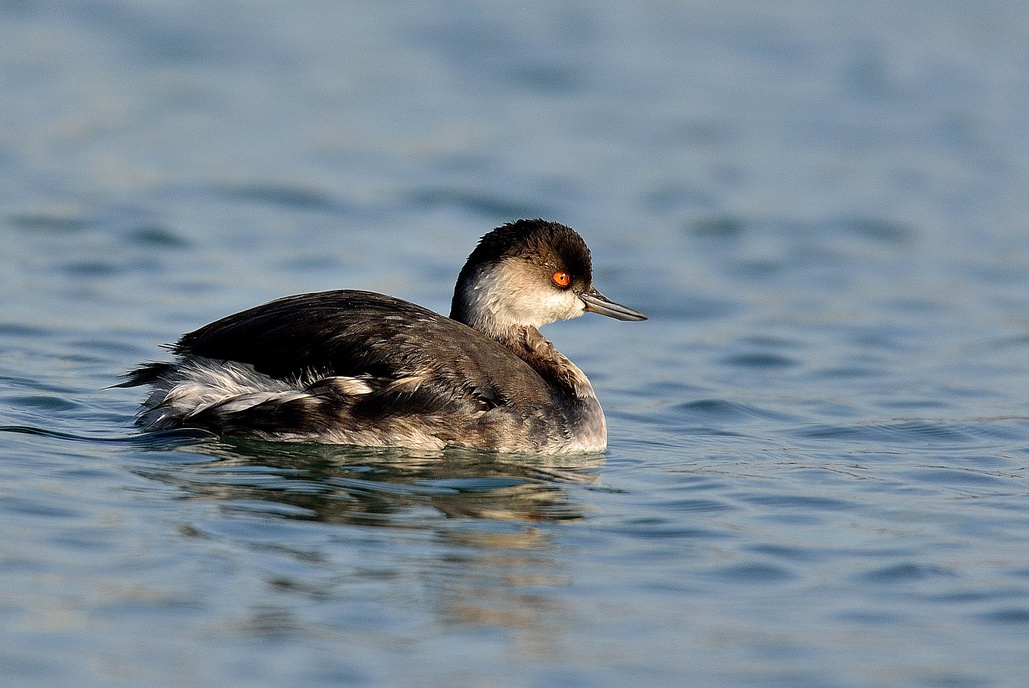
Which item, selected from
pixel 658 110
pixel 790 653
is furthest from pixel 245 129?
pixel 790 653

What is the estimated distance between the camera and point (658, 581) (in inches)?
238

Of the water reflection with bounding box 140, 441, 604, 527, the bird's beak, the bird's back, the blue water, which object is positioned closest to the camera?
the blue water

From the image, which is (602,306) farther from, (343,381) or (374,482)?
(374,482)

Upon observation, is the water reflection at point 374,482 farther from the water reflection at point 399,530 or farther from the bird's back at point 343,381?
the bird's back at point 343,381

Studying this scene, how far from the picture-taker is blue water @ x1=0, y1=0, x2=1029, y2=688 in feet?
18.0

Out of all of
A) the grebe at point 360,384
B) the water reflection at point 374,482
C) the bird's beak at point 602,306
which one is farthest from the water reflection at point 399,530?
the bird's beak at point 602,306

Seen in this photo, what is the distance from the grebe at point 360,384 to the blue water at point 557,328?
168 mm

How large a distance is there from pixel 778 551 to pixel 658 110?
11459 mm

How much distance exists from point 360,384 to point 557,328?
4.40 meters

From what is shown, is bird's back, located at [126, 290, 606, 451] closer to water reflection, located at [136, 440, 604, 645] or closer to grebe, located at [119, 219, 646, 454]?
grebe, located at [119, 219, 646, 454]

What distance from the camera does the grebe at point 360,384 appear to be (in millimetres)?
7637

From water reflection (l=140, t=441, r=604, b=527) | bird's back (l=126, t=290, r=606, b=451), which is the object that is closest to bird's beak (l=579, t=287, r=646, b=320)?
bird's back (l=126, t=290, r=606, b=451)

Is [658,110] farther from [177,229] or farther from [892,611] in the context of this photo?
[892,611]

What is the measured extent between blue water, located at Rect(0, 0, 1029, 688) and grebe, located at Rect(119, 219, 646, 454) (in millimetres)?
168
